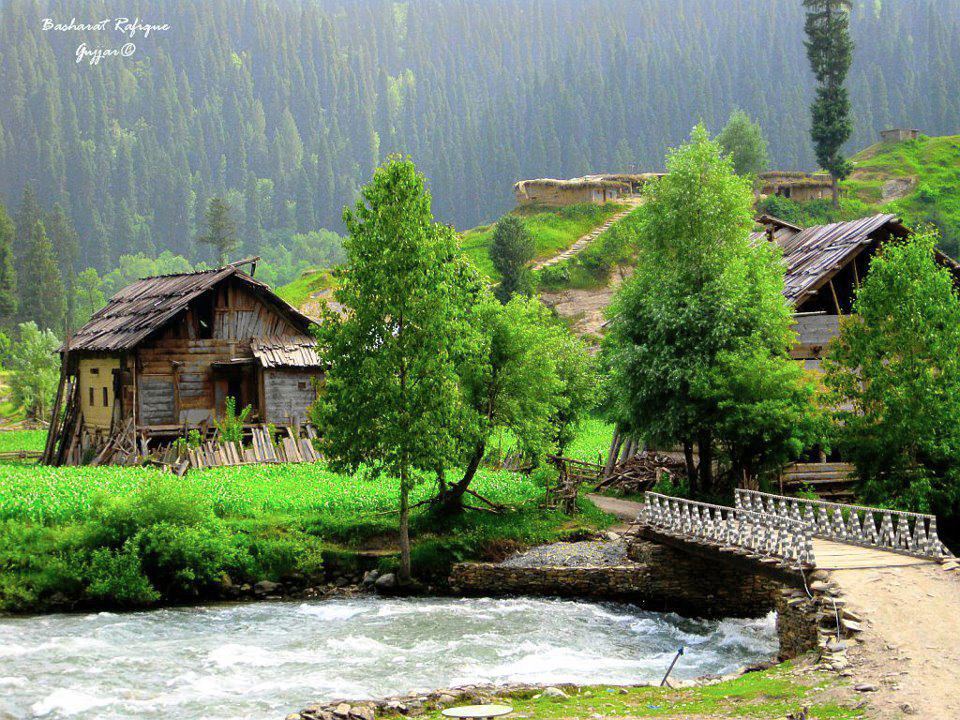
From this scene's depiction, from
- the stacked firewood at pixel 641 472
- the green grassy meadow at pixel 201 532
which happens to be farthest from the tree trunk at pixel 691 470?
the stacked firewood at pixel 641 472

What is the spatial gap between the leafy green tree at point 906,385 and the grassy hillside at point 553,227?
63048mm

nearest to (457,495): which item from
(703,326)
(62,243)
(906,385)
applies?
(703,326)

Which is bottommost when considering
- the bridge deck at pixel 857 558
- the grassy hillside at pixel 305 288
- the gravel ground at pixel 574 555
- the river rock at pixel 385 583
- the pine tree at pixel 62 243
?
the river rock at pixel 385 583

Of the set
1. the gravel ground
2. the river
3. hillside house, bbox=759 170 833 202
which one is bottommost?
the river

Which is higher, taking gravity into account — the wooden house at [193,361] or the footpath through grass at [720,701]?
the wooden house at [193,361]

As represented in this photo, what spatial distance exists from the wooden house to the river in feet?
58.1

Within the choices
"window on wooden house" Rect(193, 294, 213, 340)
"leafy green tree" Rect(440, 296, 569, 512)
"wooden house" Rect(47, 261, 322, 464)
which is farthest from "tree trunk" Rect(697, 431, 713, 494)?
"window on wooden house" Rect(193, 294, 213, 340)

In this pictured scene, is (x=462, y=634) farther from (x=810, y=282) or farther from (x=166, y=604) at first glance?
(x=810, y=282)

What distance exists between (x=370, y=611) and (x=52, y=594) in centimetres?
841

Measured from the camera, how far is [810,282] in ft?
119

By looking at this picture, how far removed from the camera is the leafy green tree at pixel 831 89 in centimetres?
9775

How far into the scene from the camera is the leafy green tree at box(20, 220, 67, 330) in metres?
118

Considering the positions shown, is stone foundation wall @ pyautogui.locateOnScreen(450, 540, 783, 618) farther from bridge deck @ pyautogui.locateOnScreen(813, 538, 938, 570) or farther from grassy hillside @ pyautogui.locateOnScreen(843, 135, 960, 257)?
grassy hillside @ pyautogui.locateOnScreen(843, 135, 960, 257)

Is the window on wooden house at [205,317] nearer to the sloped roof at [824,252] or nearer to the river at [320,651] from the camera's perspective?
the river at [320,651]
